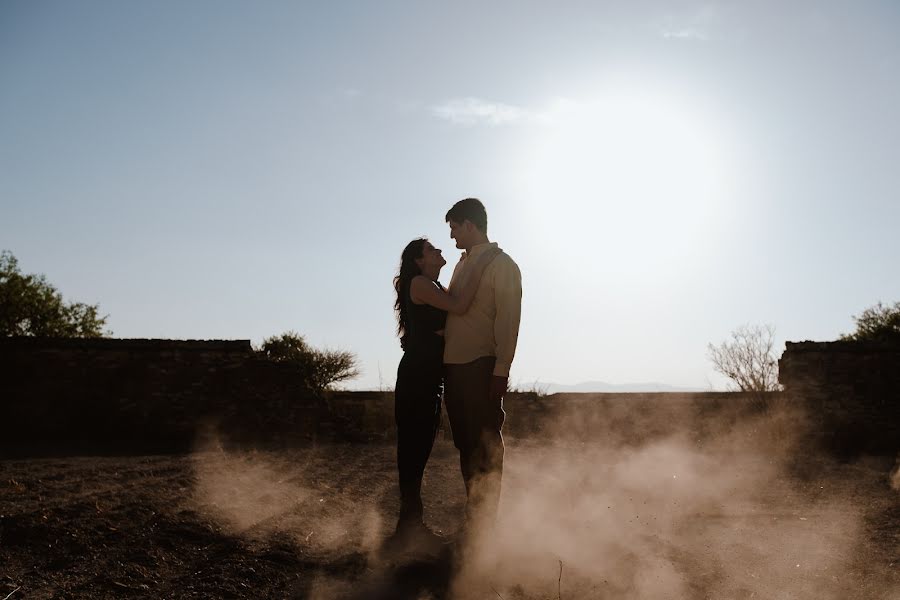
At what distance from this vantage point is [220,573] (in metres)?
3.15

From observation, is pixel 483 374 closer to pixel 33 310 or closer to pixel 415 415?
pixel 415 415

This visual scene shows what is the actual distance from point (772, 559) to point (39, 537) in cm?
405

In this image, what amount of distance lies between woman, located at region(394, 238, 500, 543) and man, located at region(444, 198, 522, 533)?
0.27 ft

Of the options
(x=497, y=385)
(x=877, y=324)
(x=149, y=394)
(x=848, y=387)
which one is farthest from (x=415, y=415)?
(x=877, y=324)

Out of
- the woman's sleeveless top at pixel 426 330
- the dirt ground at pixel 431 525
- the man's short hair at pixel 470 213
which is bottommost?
the dirt ground at pixel 431 525

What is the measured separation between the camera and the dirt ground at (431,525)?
3037mm

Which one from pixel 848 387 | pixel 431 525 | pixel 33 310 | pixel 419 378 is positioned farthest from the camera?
pixel 33 310

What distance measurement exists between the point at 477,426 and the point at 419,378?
1.49 ft

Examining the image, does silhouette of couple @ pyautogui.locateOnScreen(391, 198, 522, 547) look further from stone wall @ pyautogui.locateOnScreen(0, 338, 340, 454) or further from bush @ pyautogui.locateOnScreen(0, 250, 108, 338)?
bush @ pyautogui.locateOnScreen(0, 250, 108, 338)

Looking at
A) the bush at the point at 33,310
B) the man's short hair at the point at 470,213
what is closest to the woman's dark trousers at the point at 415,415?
the man's short hair at the point at 470,213

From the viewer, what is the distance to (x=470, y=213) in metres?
3.91

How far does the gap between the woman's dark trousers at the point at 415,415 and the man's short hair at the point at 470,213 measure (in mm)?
819

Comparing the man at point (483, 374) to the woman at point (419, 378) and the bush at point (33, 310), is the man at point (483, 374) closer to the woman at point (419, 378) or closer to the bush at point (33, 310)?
the woman at point (419, 378)

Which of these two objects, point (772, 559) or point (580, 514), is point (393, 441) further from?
point (772, 559)
